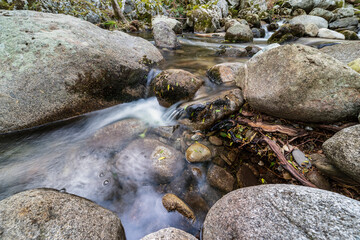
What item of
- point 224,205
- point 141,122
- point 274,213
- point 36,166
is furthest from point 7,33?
point 274,213

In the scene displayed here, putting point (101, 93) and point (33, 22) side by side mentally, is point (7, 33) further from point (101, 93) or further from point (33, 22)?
point (101, 93)

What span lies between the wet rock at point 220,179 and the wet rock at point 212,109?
97 cm

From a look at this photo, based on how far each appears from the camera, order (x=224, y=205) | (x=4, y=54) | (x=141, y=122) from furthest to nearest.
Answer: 1. (x=141, y=122)
2. (x=4, y=54)
3. (x=224, y=205)

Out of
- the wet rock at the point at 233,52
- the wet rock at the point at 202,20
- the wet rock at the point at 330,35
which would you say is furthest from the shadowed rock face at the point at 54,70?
the wet rock at the point at 202,20

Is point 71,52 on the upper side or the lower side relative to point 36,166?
upper

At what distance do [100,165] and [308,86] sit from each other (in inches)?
146

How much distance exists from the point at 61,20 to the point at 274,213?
5.88 m

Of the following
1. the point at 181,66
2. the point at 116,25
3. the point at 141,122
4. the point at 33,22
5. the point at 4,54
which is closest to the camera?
the point at 4,54

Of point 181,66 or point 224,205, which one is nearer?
point 224,205

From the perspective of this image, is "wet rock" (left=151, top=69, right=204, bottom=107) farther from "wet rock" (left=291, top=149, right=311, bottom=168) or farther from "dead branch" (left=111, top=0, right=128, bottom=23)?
"dead branch" (left=111, top=0, right=128, bottom=23)

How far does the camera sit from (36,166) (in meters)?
2.60

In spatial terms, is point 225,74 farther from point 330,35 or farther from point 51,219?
point 330,35

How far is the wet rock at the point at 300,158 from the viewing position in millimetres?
2160

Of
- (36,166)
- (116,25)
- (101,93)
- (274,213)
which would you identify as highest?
(116,25)
